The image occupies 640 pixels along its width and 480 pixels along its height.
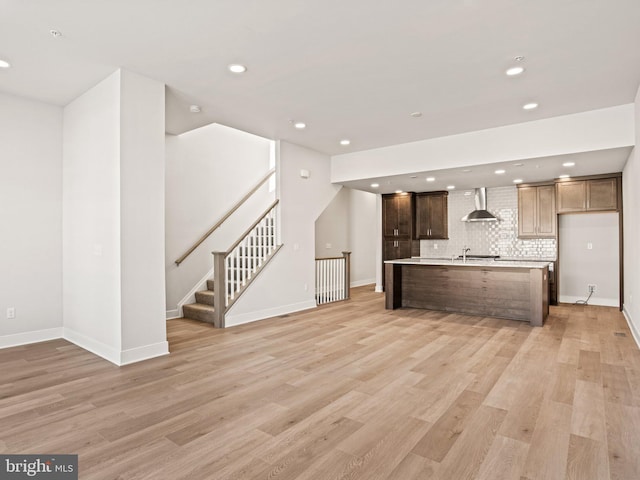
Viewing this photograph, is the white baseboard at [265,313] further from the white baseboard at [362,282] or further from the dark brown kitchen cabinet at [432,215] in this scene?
the dark brown kitchen cabinet at [432,215]

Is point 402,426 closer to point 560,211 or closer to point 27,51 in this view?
point 27,51

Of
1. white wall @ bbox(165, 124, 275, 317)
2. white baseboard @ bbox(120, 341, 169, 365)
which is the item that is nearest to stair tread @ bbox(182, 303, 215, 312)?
white wall @ bbox(165, 124, 275, 317)

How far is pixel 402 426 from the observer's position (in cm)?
244

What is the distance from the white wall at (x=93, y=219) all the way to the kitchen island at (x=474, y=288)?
4.46m

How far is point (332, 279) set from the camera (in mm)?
7535

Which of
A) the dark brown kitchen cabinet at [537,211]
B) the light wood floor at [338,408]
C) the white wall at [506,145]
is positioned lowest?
the light wood floor at [338,408]

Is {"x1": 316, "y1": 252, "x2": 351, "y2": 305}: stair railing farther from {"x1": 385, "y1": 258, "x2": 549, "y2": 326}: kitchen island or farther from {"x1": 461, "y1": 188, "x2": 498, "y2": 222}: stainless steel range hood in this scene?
{"x1": 461, "y1": 188, "x2": 498, "y2": 222}: stainless steel range hood

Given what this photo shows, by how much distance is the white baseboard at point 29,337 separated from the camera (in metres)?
4.24

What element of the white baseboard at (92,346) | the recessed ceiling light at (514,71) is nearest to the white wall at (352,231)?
the white baseboard at (92,346)

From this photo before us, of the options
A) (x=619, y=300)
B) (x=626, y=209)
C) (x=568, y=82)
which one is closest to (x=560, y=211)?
(x=626, y=209)

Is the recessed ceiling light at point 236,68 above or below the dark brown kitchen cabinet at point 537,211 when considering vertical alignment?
above

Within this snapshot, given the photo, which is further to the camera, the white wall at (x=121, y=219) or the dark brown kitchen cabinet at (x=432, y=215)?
the dark brown kitchen cabinet at (x=432, y=215)

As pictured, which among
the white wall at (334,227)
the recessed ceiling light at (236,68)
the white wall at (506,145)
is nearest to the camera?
the recessed ceiling light at (236,68)

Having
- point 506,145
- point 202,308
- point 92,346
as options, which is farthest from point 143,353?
point 506,145
